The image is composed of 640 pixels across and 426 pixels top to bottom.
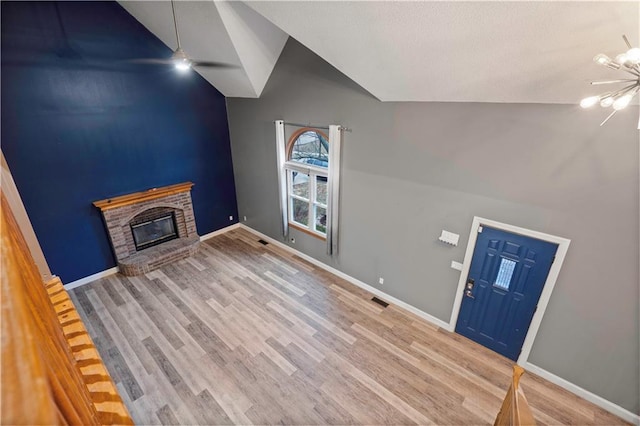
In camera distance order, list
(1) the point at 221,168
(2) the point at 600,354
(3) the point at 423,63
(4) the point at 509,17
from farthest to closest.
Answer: (1) the point at 221,168 < (2) the point at 600,354 < (3) the point at 423,63 < (4) the point at 509,17

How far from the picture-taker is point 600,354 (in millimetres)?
3256

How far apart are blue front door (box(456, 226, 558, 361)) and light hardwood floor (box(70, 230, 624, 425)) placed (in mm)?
305

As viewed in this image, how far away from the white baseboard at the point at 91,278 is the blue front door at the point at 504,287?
19.9 feet

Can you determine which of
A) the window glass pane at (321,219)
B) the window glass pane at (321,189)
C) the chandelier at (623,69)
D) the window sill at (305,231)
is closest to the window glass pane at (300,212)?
the window sill at (305,231)

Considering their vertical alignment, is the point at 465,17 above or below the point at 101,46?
below

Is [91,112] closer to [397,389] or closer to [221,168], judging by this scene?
[221,168]

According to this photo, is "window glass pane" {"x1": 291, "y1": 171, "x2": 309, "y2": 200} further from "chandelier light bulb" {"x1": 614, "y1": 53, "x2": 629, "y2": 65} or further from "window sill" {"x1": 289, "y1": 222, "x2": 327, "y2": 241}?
"chandelier light bulb" {"x1": 614, "y1": 53, "x2": 629, "y2": 65}

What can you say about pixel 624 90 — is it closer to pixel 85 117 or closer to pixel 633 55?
pixel 633 55

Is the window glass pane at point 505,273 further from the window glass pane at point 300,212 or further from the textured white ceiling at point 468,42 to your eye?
the window glass pane at point 300,212

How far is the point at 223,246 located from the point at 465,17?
5.89 m

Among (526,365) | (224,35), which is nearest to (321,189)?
(224,35)

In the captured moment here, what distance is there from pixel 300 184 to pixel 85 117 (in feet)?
12.1

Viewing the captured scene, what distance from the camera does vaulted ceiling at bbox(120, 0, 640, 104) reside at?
84.5 inches

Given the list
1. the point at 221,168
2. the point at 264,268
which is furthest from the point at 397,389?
the point at 221,168
